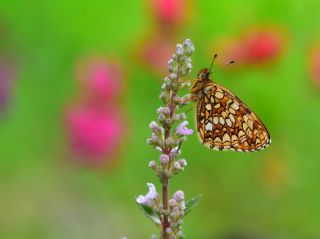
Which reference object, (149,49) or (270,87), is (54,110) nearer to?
(149,49)

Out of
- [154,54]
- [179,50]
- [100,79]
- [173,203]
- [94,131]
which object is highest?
[154,54]

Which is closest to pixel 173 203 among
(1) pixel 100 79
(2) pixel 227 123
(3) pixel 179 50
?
(3) pixel 179 50

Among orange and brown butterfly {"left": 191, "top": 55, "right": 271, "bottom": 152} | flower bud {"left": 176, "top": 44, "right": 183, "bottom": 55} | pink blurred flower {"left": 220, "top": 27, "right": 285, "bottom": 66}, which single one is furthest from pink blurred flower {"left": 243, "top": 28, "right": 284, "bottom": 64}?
flower bud {"left": 176, "top": 44, "right": 183, "bottom": 55}

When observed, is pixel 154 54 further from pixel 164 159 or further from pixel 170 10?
pixel 164 159

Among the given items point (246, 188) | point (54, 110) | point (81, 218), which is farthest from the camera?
point (54, 110)

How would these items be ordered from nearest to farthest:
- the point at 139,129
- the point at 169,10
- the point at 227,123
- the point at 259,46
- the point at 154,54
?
the point at 227,123 → the point at 259,46 → the point at 169,10 → the point at 154,54 → the point at 139,129

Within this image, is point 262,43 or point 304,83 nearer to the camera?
point 262,43

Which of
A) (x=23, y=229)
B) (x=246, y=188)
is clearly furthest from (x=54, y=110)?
(x=246, y=188)

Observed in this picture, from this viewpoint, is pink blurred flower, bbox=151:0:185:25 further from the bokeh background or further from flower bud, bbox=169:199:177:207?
flower bud, bbox=169:199:177:207
